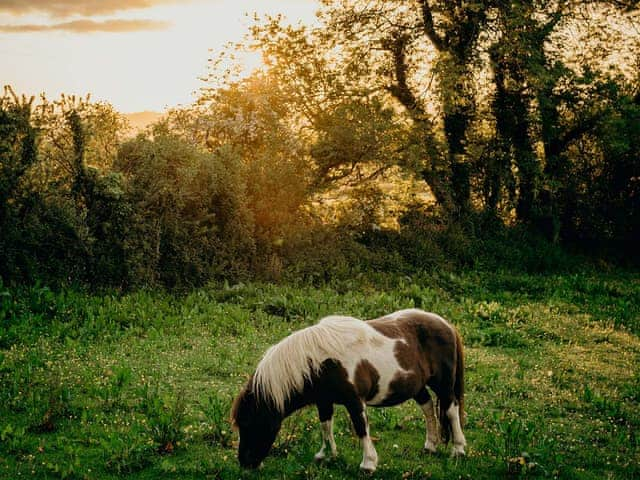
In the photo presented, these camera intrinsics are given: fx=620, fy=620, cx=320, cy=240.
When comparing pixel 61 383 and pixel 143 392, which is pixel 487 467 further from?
pixel 61 383

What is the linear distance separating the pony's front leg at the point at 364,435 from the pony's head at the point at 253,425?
85cm

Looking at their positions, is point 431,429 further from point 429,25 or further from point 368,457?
point 429,25

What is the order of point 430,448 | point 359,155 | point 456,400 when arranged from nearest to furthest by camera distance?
point 430,448 → point 456,400 → point 359,155

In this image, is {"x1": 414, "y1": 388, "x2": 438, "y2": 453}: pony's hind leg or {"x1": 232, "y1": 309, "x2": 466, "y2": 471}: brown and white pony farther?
{"x1": 414, "y1": 388, "x2": 438, "y2": 453}: pony's hind leg

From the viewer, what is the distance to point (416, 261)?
2055 centimetres

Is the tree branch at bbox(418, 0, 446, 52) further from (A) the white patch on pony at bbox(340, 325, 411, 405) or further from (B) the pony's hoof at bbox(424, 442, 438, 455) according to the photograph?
(B) the pony's hoof at bbox(424, 442, 438, 455)

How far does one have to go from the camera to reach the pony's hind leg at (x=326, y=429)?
712 centimetres

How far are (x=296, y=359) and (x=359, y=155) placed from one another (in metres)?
15.3

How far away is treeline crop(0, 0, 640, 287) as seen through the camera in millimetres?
15617

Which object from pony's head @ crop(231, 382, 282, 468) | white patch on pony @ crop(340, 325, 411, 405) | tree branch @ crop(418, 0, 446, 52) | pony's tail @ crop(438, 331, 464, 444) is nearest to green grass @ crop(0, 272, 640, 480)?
pony's head @ crop(231, 382, 282, 468)

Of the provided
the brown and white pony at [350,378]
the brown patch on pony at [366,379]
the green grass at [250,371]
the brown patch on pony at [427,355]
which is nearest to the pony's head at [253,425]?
the brown and white pony at [350,378]

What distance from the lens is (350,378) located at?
274 inches

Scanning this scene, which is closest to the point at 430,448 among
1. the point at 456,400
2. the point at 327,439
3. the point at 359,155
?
the point at 456,400

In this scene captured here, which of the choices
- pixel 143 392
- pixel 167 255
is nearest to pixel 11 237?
pixel 167 255
